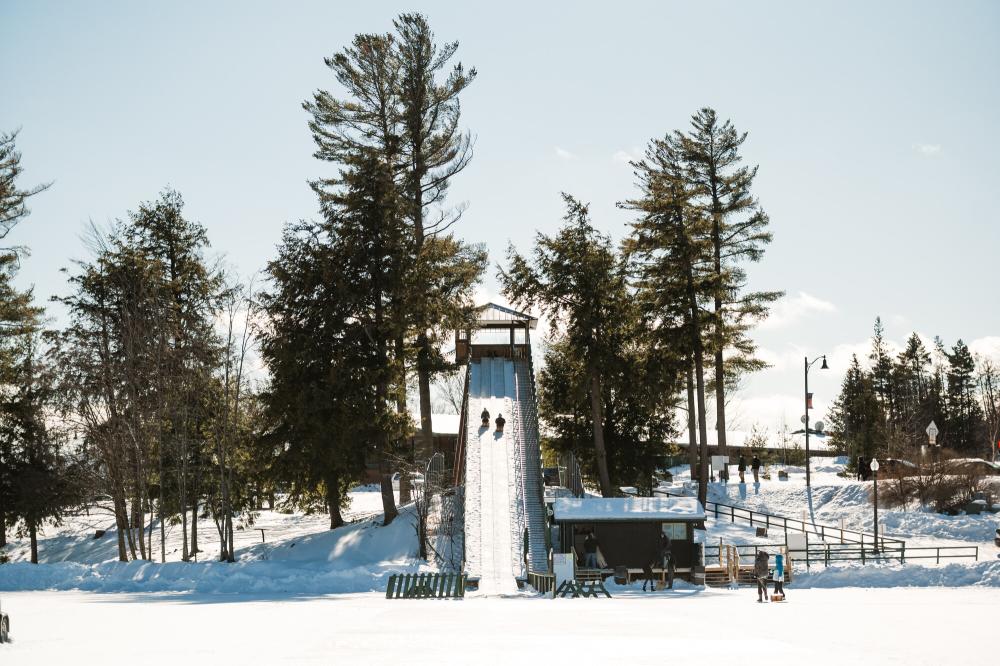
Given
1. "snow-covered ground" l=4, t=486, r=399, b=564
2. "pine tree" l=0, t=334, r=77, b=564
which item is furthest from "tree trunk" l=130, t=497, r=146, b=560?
"pine tree" l=0, t=334, r=77, b=564

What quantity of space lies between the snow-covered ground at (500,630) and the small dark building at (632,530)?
20.5 ft

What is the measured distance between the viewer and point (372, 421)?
3591 centimetres

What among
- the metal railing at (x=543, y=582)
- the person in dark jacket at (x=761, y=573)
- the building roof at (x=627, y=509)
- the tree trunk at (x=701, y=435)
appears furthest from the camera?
the tree trunk at (x=701, y=435)

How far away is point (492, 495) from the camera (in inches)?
1265

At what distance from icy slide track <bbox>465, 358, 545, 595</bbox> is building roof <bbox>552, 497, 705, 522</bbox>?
1247 mm

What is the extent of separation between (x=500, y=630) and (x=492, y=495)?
15678mm

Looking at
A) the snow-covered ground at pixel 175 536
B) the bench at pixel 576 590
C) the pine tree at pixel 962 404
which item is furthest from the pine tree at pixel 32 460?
the pine tree at pixel 962 404

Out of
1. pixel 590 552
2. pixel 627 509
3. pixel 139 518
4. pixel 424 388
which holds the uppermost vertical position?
pixel 424 388

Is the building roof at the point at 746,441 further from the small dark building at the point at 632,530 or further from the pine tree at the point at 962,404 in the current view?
the small dark building at the point at 632,530

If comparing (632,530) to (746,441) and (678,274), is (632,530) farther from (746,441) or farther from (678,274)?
(746,441)

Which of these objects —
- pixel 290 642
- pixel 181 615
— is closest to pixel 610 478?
pixel 181 615

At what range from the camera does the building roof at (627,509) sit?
29938mm

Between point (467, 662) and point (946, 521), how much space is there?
3544cm

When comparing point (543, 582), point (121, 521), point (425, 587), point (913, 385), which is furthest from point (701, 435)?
point (913, 385)
